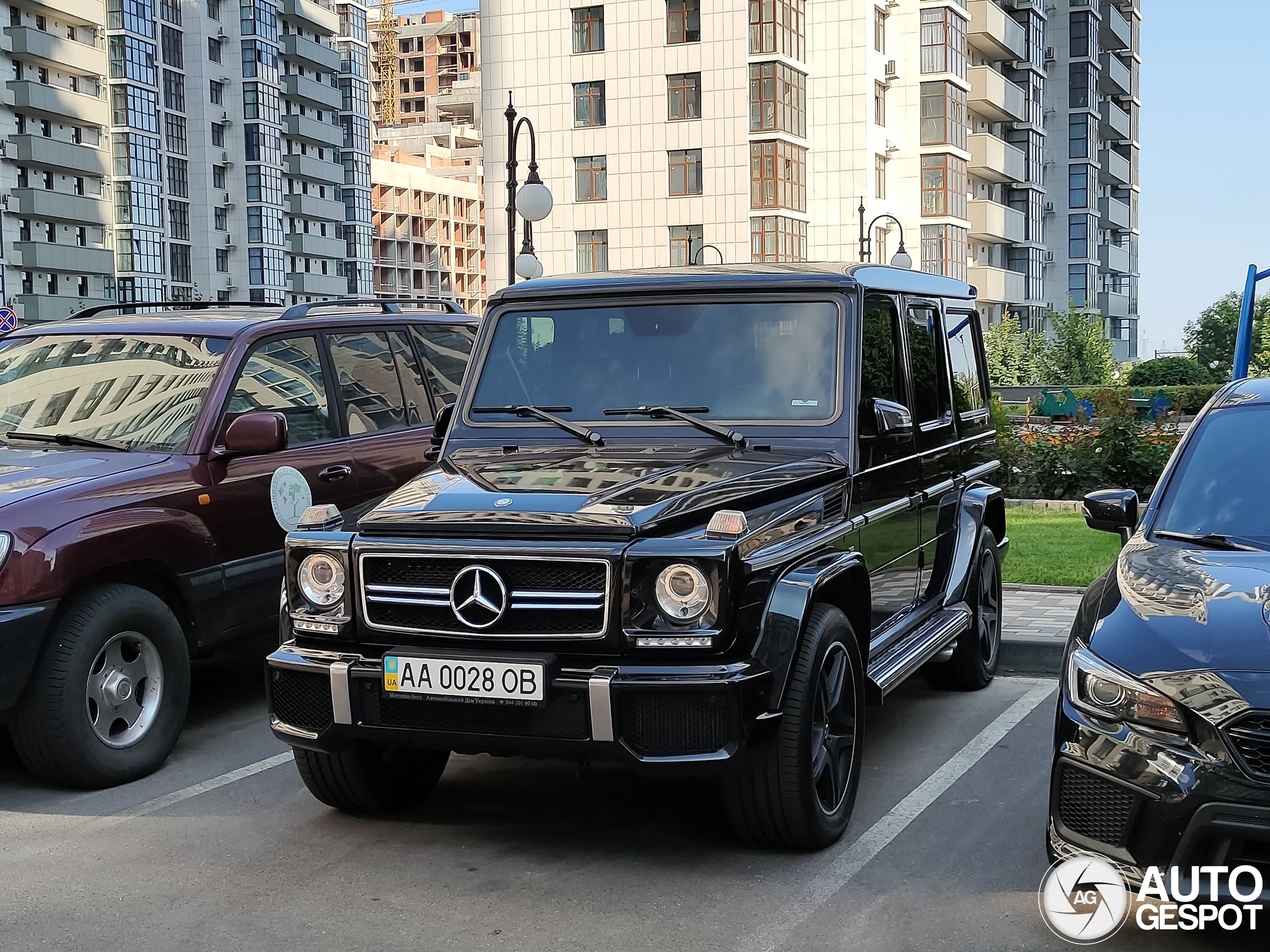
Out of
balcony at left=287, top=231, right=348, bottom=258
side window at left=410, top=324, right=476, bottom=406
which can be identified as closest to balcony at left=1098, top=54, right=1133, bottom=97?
balcony at left=287, top=231, right=348, bottom=258

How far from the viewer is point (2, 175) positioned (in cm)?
7056

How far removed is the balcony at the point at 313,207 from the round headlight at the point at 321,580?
9732 cm

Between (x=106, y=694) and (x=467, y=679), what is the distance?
89.9 inches

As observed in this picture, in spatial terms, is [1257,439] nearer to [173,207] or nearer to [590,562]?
[590,562]

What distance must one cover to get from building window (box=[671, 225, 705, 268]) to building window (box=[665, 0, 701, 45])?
6641 mm

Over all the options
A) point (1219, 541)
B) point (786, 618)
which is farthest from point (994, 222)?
point (786, 618)

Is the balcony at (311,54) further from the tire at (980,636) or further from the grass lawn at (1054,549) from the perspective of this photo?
the tire at (980,636)

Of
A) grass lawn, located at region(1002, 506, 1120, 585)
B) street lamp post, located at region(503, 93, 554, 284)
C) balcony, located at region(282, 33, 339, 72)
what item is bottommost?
grass lawn, located at region(1002, 506, 1120, 585)

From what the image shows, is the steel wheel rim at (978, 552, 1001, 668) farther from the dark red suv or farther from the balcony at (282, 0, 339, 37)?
the balcony at (282, 0, 339, 37)

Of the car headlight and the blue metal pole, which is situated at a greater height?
the blue metal pole

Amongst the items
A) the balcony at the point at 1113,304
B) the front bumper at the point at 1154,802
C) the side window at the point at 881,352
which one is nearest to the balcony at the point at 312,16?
the balcony at the point at 1113,304

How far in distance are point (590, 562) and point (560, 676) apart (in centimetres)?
37

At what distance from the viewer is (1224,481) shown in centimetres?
531

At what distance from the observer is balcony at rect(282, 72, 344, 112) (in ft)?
325
